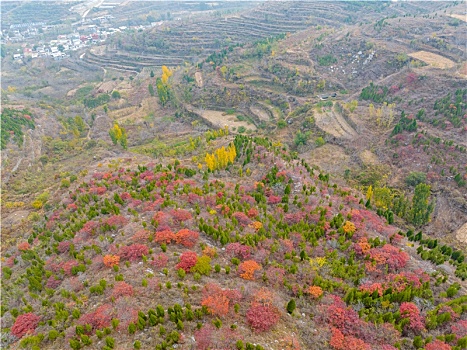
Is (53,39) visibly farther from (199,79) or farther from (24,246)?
(24,246)

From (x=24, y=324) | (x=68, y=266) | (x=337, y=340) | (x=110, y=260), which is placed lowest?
(x=337, y=340)

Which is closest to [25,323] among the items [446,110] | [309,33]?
[446,110]

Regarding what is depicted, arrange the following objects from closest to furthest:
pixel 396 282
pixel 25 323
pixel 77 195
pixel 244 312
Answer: pixel 244 312 → pixel 25 323 → pixel 396 282 → pixel 77 195

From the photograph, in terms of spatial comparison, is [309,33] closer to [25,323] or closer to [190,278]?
[190,278]

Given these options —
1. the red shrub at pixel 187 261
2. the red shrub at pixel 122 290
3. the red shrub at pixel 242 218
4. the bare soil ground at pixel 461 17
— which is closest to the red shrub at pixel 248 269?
the red shrub at pixel 187 261

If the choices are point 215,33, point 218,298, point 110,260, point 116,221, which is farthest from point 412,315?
point 215,33
